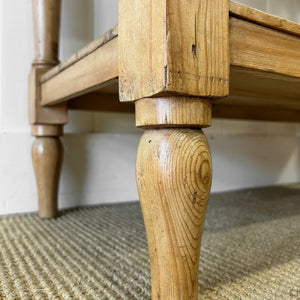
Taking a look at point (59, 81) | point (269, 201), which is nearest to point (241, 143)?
point (269, 201)

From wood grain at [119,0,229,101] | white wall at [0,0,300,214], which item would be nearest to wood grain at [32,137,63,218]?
white wall at [0,0,300,214]

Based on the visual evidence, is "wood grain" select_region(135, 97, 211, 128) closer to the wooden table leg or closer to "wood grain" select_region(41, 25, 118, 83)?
"wood grain" select_region(41, 25, 118, 83)

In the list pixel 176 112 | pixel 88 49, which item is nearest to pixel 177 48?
pixel 176 112

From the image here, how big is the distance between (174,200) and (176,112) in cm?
8

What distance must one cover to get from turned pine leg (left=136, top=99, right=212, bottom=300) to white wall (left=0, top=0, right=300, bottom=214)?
25.2 inches

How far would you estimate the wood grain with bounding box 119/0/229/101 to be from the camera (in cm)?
29

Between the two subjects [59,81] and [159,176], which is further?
[59,81]

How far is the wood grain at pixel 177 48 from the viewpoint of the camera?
0.29 meters

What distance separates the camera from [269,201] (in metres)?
1.00

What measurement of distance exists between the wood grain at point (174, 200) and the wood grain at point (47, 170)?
0.49 metres

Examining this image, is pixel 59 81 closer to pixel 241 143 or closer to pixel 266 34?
pixel 266 34

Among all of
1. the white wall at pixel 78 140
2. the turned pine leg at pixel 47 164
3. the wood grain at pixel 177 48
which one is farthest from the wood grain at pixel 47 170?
the wood grain at pixel 177 48

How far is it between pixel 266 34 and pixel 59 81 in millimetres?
385

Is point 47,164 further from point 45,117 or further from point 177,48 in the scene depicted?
point 177,48
